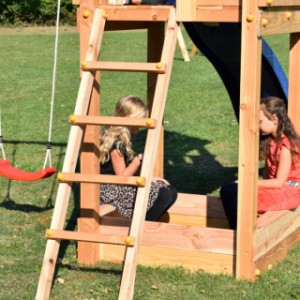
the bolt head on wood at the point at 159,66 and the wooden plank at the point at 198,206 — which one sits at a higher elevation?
the bolt head on wood at the point at 159,66

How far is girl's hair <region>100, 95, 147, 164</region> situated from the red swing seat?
44 centimetres

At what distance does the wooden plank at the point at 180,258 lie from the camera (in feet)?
18.7

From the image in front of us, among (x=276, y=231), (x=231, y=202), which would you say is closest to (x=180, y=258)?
(x=231, y=202)

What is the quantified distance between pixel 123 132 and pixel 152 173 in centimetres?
130

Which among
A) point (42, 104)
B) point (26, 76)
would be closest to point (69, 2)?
point (26, 76)

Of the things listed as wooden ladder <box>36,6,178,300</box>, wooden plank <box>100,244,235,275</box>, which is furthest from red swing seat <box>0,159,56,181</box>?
wooden ladder <box>36,6,178,300</box>

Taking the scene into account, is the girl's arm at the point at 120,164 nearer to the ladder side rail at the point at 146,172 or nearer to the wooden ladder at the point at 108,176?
the wooden ladder at the point at 108,176

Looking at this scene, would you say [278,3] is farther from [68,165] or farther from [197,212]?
[197,212]

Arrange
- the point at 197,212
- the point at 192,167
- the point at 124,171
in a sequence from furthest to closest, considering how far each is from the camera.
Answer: the point at 192,167
the point at 197,212
the point at 124,171

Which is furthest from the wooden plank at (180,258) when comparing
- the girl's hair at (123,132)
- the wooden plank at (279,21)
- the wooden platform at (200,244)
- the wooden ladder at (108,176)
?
the wooden plank at (279,21)

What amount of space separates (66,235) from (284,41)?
63.9 feet

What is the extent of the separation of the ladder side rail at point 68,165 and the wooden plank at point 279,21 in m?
1.08

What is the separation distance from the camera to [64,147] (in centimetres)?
1045

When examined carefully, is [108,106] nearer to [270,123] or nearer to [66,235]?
[270,123]
